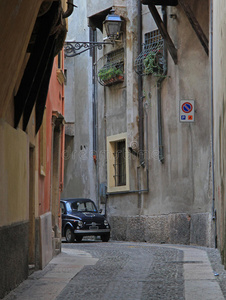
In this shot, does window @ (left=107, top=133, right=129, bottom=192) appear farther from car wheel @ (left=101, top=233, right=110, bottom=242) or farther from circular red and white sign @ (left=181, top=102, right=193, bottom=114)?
circular red and white sign @ (left=181, top=102, right=193, bottom=114)

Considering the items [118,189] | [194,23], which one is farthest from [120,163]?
[194,23]

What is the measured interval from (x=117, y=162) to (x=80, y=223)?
3367 millimetres

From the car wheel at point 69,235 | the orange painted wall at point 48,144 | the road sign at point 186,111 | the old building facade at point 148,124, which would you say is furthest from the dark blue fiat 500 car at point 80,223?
the orange painted wall at point 48,144

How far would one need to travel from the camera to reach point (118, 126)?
25.1 metres

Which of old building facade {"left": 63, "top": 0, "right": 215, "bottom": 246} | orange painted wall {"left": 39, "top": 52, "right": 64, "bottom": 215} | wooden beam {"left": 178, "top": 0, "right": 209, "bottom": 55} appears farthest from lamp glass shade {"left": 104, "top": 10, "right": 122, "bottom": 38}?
orange painted wall {"left": 39, "top": 52, "right": 64, "bottom": 215}

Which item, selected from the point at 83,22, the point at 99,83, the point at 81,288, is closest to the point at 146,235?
the point at 99,83

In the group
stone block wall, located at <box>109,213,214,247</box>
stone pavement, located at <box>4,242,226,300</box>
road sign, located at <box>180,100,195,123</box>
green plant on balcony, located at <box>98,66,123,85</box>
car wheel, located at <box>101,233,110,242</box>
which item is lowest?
car wheel, located at <box>101,233,110,242</box>

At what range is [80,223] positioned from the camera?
2314 centimetres

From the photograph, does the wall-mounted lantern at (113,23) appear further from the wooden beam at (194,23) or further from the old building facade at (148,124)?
the wooden beam at (194,23)

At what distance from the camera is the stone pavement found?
27.3 feet

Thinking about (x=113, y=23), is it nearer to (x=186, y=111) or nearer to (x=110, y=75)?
(x=110, y=75)

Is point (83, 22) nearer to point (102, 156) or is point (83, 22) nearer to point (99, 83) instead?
point (99, 83)

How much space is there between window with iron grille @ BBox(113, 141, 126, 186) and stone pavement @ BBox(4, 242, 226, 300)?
10305 mm

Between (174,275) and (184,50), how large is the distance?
37.6 ft
